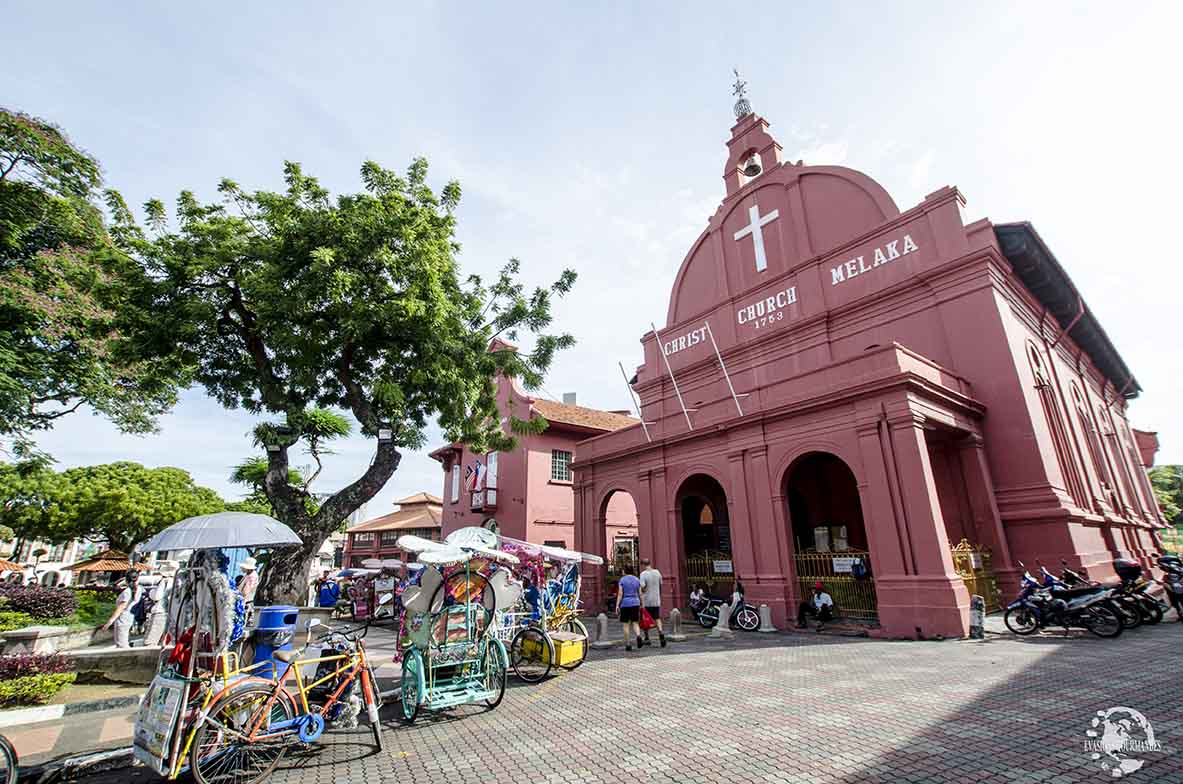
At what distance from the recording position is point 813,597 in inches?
488

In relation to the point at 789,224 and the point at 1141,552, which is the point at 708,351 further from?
the point at 1141,552

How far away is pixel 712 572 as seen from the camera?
15.5m

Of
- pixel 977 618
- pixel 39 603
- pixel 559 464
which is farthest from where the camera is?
pixel 559 464

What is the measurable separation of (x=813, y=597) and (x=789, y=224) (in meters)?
12.3

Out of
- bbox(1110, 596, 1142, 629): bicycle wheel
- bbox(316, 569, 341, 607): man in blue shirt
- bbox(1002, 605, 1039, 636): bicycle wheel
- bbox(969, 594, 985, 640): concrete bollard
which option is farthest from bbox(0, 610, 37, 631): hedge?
bbox(1110, 596, 1142, 629): bicycle wheel

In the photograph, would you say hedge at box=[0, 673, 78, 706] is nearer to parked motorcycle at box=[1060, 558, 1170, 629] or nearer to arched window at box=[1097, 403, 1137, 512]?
parked motorcycle at box=[1060, 558, 1170, 629]

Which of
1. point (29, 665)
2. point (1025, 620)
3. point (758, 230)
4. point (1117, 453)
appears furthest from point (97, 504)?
point (1117, 453)

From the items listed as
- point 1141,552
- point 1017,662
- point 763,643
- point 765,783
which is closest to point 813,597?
point 763,643

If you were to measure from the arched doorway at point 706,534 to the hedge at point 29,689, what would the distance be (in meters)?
13.3

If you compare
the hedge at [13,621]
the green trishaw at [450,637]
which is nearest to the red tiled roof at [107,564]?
the hedge at [13,621]

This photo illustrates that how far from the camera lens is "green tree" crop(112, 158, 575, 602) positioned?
35.5ft

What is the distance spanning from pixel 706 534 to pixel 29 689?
17281 mm

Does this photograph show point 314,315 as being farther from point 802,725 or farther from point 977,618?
point 977,618

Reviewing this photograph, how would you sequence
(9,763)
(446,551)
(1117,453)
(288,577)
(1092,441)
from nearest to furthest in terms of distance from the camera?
(9,763) → (446,551) → (288,577) → (1092,441) → (1117,453)
